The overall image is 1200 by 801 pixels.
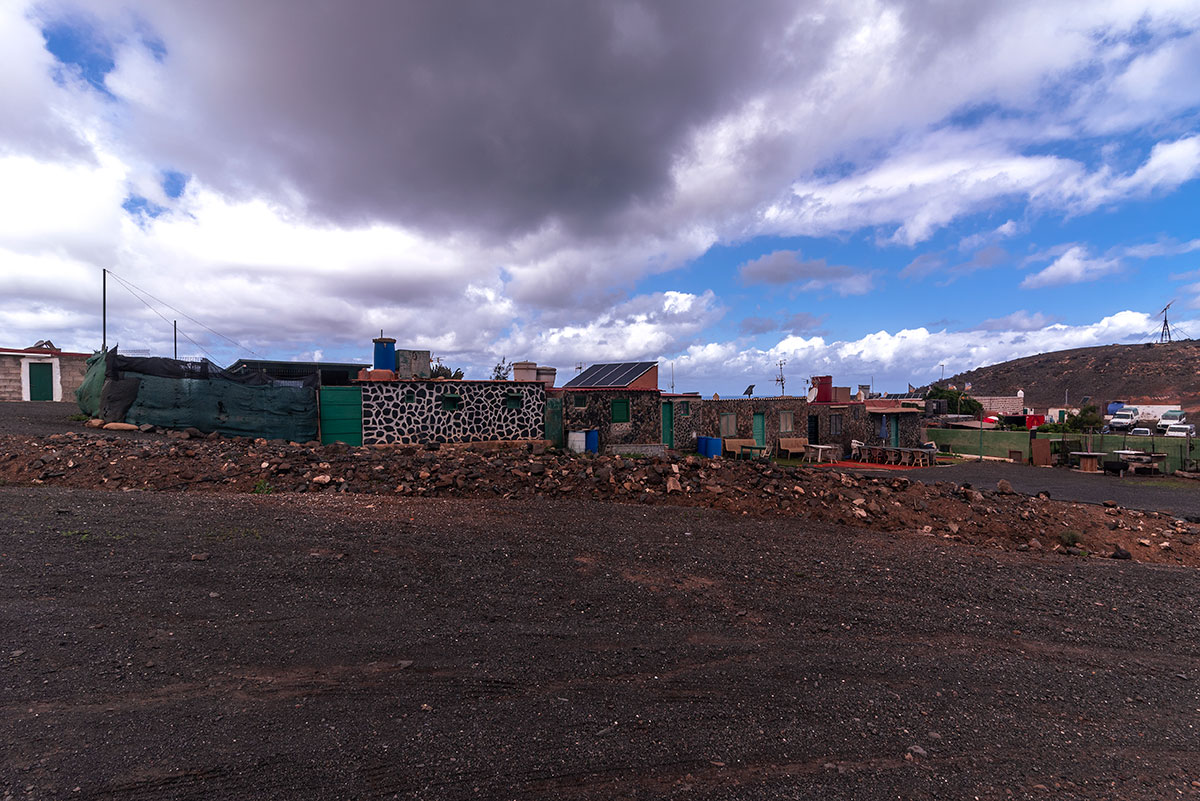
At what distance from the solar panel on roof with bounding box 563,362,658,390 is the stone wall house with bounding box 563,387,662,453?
2200 mm

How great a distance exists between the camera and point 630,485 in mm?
10031

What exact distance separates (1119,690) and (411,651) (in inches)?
204

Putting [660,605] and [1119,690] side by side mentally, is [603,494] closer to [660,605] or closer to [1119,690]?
[660,605]

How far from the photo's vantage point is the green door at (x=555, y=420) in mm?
21234

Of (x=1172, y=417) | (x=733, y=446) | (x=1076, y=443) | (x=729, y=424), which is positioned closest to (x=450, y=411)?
(x=733, y=446)

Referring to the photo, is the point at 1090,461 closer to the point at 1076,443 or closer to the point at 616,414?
the point at 1076,443

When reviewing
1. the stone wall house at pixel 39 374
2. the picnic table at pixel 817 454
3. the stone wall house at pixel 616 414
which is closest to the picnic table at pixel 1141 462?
the picnic table at pixel 817 454

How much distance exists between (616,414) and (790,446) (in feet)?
35.7

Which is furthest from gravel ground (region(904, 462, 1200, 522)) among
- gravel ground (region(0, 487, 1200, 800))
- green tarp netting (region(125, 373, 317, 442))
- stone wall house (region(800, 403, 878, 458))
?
green tarp netting (region(125, 373, 317, 442))

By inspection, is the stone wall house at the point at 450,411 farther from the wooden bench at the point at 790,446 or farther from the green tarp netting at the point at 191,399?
the wooden bench at the point at 790,446

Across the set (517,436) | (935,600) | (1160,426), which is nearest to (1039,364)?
(1160,426)

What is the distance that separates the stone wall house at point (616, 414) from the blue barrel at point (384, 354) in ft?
21.4

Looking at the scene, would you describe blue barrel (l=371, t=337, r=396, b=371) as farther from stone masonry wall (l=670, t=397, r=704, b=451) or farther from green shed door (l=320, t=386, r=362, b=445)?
stone masonry wall (l=670, t=397, r=704, b=451)

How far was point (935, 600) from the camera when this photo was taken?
573 centimetres
